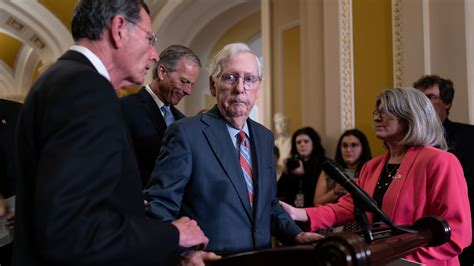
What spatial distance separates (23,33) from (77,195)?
1083 cm

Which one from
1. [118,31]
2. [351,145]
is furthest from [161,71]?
[351,145]

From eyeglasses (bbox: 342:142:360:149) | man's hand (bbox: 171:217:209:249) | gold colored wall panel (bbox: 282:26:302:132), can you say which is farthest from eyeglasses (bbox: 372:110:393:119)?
gold colored wall panel (bbox: 282:26:302:132)

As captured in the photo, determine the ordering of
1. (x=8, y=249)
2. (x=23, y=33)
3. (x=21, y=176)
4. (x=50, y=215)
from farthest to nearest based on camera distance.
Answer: (x=23, y=33)
(x=8, y=249)
(x=21, y=176)
(x=50, y=215)

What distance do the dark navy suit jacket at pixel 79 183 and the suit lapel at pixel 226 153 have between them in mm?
517

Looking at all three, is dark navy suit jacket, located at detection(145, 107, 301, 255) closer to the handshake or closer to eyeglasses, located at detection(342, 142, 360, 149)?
the handshake

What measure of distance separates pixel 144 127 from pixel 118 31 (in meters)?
1.19

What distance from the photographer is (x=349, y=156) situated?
4078 mm

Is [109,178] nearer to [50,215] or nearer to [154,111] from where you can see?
[50,215]

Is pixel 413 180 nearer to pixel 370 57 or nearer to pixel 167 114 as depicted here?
pixel 167 114

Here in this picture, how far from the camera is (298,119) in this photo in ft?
19.6

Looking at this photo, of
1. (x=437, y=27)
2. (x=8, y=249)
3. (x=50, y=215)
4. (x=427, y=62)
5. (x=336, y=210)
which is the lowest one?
(x=8, y=249)

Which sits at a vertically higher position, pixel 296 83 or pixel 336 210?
pixel 296 83

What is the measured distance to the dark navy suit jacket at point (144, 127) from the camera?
7.52 feet

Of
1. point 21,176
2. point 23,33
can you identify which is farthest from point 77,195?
point 23,33
